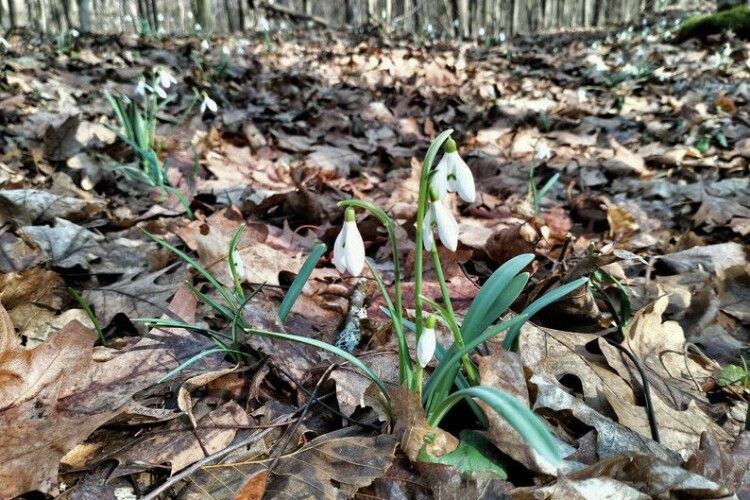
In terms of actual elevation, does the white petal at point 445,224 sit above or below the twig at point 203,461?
above

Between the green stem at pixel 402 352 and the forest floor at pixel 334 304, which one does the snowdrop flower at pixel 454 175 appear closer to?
the green stem at pixel 402 352

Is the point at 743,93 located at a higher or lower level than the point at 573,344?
higher

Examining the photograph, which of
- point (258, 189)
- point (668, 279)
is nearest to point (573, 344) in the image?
point (668, 279)

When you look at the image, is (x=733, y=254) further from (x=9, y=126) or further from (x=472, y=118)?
(x=9, y=126)

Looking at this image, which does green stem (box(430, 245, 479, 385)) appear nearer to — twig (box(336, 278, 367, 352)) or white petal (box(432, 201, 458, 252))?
white petal (box(432, 201, 458, 252))

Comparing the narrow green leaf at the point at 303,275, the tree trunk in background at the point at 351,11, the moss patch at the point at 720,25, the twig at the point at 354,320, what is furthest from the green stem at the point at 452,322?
the tree trunk in background at the point at 351,11

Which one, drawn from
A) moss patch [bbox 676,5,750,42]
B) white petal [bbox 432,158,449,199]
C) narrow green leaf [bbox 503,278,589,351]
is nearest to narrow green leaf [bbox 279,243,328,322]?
white petal [bbox 432,158,449,199]
